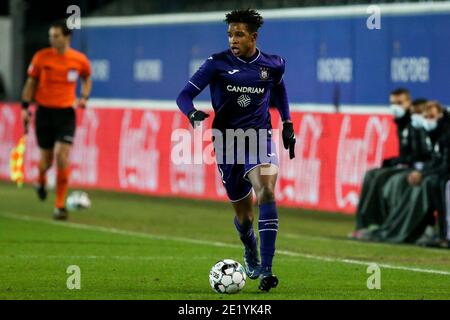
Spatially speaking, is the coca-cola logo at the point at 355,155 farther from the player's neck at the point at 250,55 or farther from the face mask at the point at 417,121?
the player's neck at the point at 250,55

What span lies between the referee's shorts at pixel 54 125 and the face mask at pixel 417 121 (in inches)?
175

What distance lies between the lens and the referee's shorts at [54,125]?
1878 cm

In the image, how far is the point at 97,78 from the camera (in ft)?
110

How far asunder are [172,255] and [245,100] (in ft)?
10.6

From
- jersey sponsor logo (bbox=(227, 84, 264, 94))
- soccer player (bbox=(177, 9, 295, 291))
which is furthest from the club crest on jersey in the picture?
jersey sponsor logo (bbox=(227, 84, 264, 94))

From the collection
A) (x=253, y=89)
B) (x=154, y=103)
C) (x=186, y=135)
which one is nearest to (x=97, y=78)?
(x=154, y=103)

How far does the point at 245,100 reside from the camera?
11.4 m

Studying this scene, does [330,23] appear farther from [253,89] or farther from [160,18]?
[253,89]

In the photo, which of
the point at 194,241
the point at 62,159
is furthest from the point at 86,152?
the point at 194,241

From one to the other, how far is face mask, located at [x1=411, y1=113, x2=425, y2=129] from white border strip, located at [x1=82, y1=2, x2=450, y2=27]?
6749 mm

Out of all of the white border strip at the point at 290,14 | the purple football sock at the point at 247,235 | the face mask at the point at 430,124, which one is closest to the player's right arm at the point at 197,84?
the purple football sock at the point at 247,235

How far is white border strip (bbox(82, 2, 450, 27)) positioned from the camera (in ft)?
79.5

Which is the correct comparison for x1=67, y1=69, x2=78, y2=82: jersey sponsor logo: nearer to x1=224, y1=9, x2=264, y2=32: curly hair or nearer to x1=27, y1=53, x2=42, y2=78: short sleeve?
x1=27, y1=53, x2=42, y2=78: short sleeve

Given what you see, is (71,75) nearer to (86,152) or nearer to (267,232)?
(86,152)
